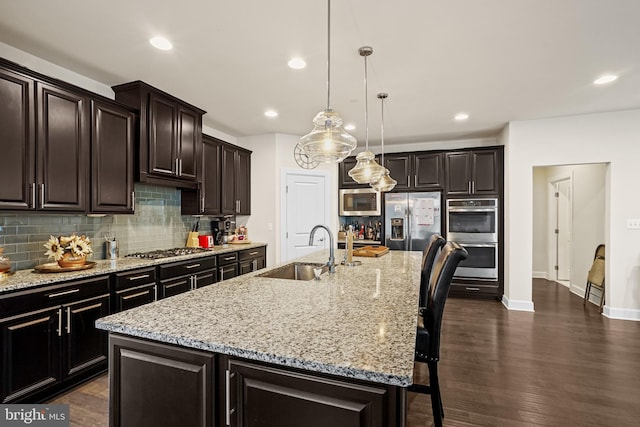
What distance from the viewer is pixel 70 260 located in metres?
2.44

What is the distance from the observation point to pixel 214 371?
107cm

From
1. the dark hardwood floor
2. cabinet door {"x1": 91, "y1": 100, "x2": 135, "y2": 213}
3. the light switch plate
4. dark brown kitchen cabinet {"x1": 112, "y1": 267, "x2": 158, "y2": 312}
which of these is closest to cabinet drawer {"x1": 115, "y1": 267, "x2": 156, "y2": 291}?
dark brown kitchen cabinet {"x1": 112, "y1": 267, "x2": 158, "y2": 312}

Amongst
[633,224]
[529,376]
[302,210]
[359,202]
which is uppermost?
[359,202]

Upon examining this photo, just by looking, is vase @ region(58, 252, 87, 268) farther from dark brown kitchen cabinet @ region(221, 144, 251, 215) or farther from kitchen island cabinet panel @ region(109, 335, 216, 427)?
dark brown kitchen cabinet @ region(221, 144, 251, 215)

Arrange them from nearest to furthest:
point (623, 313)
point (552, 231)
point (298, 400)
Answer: point (298, 400) < point (623, 313) < point (552, 231)

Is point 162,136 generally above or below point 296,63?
below

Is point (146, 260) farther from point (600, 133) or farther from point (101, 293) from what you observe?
point (600, 133)

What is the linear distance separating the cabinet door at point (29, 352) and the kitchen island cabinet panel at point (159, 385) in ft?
4.18

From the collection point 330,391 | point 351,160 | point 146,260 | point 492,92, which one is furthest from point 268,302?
point 351,160

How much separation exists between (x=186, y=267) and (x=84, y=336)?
3.48ft

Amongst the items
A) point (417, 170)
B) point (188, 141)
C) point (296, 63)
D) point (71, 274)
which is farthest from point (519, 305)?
point (71, 274)

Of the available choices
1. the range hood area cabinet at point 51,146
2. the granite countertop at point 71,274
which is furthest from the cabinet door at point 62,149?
the granite countertop at point 71,274

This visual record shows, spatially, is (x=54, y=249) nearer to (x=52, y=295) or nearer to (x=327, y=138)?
(x=52, y=295)

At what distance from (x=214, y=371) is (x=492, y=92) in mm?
3628
